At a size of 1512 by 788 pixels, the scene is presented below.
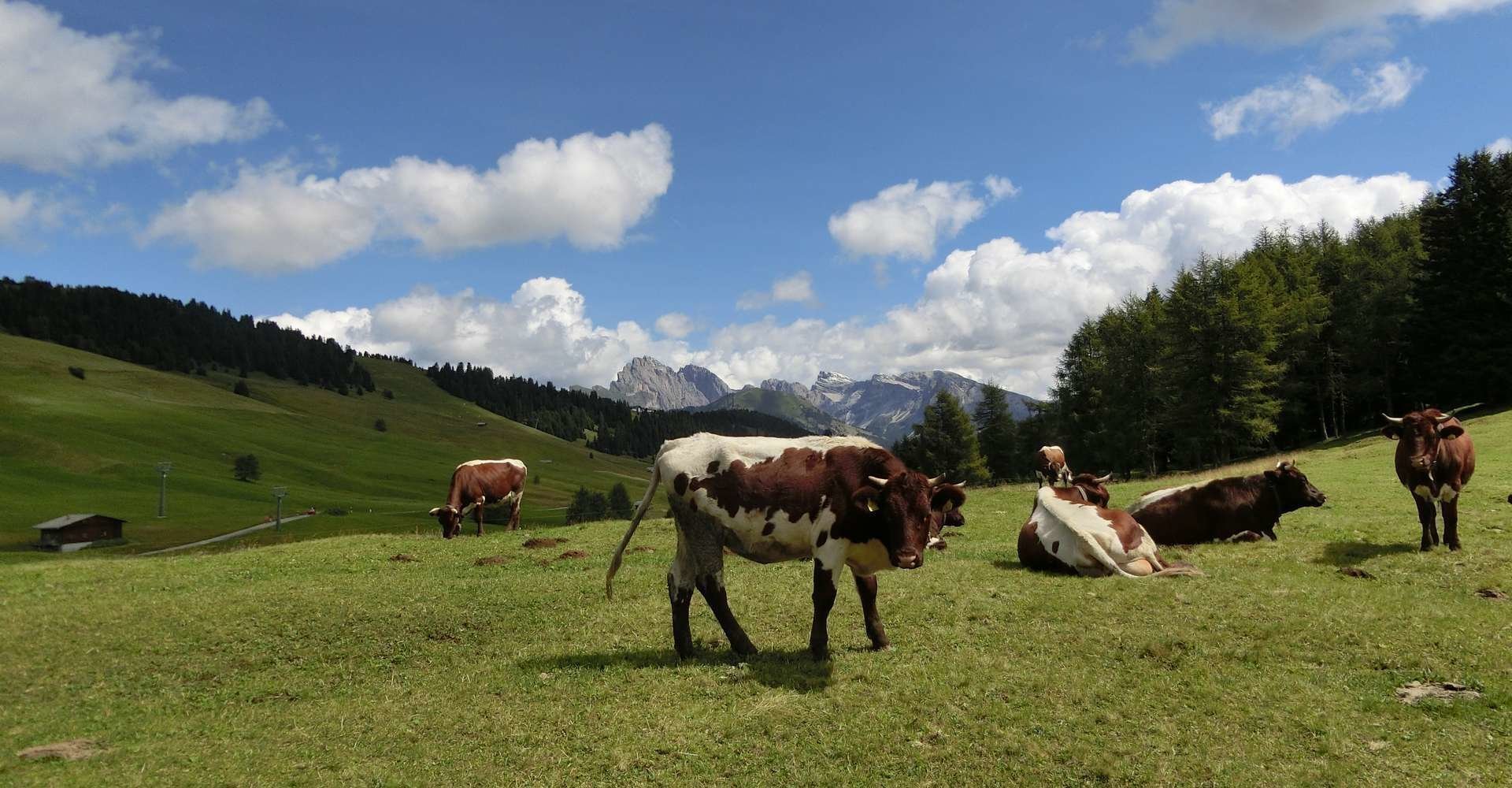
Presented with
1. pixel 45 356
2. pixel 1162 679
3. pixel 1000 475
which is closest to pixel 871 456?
pixel 1162 679

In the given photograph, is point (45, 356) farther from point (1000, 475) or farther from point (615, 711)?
point (615, 711)

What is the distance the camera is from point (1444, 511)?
15445 millimetres

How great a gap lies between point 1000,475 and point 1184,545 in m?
81.2

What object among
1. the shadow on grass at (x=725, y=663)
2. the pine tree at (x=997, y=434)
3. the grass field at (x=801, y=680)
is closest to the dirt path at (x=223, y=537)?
the grass field at (x=801, y=680)

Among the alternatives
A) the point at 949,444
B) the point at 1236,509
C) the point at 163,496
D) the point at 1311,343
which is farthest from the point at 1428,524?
the point at 163,496

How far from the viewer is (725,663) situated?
1070cm

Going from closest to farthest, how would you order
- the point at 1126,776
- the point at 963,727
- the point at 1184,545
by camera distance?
the point at 1126,776 → the point at 963,727 → the point at 1184,545

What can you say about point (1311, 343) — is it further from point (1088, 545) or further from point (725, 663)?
point (725, 663)

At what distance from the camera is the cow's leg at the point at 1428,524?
1545cm

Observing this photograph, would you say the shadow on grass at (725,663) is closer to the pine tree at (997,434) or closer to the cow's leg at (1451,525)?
the cow's leg at (1451,525)

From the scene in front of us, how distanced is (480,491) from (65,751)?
1078 inches

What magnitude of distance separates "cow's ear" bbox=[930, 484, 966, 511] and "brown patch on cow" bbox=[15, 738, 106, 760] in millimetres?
11149

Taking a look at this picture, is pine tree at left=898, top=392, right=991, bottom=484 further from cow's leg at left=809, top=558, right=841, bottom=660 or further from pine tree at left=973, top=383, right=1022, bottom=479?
cow's leg at left=809, top=558, right=841, bottom=660

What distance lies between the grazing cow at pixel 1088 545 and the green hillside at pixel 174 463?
247ft
